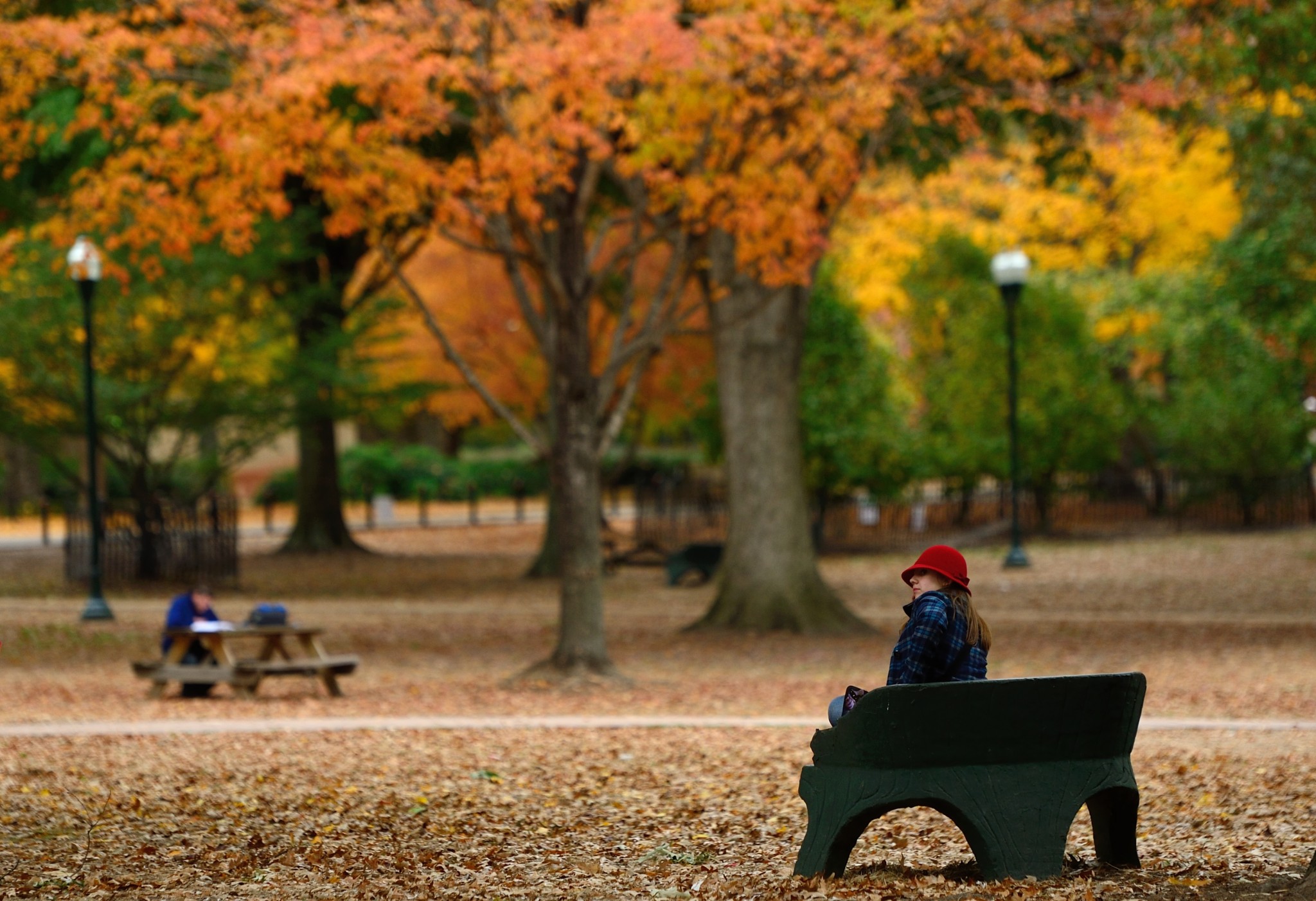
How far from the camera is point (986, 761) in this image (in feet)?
18.6

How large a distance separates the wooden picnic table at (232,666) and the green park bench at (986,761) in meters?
7.78

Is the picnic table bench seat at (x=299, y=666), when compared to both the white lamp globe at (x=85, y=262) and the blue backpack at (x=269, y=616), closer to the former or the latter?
the blue backpack at (x=269, y=616)

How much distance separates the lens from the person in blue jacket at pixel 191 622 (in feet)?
42.6

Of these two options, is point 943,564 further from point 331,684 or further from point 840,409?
point 840,409

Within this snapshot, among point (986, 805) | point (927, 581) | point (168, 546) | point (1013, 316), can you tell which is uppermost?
point (1013, 316)

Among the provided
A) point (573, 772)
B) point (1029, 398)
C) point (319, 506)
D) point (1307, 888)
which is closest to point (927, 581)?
point (1307, 888)

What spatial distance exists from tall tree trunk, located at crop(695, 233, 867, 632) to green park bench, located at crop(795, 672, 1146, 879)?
11.3m

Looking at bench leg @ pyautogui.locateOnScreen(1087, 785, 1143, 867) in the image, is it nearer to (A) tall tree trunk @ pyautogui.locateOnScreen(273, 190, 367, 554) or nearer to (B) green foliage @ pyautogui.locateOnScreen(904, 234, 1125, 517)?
(A) tall tree trunk @ pyautogui.locateOnScreen(273, 190, 367, 554)

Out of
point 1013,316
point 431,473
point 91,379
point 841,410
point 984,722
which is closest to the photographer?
A: point 984,722

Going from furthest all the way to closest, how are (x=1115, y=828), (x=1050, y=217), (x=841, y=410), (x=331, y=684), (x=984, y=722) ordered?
(x=1050, y=217) → (x=841, y=410) → (x=331, y=684) → (x=1115, y=828) → (x=984, y=722)

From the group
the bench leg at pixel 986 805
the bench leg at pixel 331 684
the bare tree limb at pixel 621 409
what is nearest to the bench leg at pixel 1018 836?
the bench leg at pixel 986 805

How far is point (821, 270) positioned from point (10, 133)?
1433 cm

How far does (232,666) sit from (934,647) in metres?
8.21

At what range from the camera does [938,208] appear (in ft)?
112
